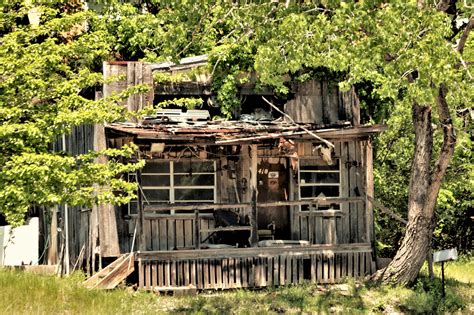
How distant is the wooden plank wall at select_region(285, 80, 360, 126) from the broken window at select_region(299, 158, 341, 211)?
1173 mm

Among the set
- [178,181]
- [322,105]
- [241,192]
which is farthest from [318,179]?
[178,181]

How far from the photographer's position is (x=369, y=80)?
24.5 m

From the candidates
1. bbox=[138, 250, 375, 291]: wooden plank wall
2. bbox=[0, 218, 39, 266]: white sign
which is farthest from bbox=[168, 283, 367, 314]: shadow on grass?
bbox=[0, 218, 39, 266]: white sign

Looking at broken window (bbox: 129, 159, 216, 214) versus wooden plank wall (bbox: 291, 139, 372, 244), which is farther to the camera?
wooden plank wall (bbox: 291, 139, 372, 244)

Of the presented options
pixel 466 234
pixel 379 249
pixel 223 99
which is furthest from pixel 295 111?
pixel 466 234

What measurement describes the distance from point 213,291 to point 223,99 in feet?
17.5

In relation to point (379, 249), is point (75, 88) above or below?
above

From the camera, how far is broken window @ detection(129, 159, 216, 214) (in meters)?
22.1

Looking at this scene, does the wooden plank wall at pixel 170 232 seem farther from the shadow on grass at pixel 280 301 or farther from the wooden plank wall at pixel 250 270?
the shadow on grass at pixel 280 301

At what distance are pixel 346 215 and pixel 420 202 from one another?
8.90ft

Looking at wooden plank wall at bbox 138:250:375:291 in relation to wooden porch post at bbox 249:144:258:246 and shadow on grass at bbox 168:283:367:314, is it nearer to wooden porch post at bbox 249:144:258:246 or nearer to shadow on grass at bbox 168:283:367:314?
shadow on grass at bbox 168:283:367:314

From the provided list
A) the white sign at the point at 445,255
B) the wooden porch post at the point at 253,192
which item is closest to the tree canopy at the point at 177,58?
the white sign at the point at 445,255

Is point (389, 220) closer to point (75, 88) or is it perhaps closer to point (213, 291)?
point (213, 291)

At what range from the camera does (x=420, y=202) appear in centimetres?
2056
